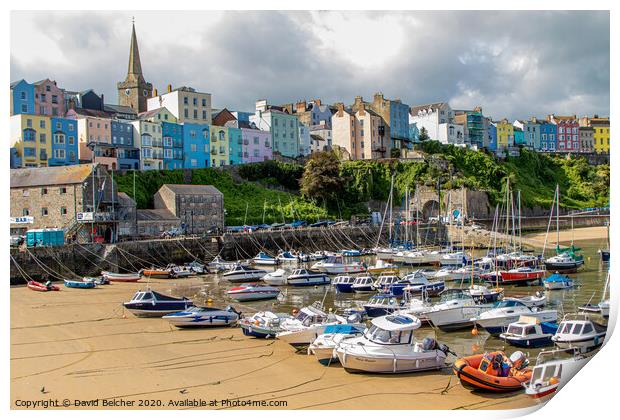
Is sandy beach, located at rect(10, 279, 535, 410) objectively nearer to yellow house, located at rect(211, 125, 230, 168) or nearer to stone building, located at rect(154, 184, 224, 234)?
stone building, located at rect(154, 184, 224, 234)

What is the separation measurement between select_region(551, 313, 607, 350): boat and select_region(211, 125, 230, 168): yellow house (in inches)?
1859

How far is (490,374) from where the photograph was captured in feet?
43.1

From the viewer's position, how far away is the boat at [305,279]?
3120 centimetres

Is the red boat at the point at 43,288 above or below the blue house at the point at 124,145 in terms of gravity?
below

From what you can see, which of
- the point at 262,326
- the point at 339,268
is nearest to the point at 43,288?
the point at 262,326

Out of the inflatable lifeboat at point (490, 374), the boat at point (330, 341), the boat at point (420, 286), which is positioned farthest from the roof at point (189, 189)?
the inflatable lifeboat at point (490, 374)

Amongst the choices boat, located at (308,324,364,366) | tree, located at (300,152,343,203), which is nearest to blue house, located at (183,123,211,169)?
tree, located at (300,152,343,203)

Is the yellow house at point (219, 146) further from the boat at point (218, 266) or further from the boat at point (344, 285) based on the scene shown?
the boat at point (344, 285)

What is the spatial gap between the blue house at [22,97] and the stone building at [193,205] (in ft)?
43.1

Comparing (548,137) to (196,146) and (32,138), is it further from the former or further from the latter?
(32,138)

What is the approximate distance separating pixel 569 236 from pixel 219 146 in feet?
112

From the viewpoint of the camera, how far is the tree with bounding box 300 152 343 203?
193 ft

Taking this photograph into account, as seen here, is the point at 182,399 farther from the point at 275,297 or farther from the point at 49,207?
the point at 49,207

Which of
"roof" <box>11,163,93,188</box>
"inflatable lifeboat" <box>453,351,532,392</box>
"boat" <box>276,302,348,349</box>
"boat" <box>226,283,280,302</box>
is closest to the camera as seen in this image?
"inflatable lifeboat" <box>453,351,532,392</box>
